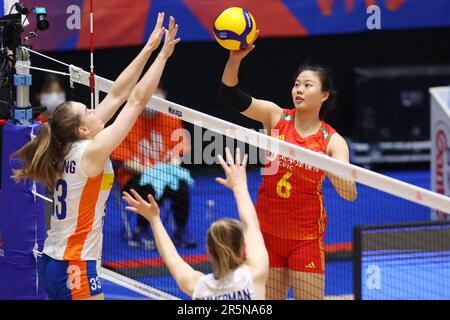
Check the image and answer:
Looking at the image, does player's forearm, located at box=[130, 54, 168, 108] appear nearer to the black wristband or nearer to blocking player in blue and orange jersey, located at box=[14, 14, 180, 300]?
blocking player in blue and orange jersey, located at box=[14, 14, 180, 300]

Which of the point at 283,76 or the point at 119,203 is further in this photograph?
the point at 283,76

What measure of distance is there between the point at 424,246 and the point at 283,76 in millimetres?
5114

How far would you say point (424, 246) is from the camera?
29.7ft

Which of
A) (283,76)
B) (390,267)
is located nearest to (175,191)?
(390,267)

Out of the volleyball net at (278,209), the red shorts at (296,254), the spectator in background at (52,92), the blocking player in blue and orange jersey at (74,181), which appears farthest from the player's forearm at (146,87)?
the spectator in background at (52,92)

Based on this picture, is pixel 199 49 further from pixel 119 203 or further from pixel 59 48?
pixel 119 203

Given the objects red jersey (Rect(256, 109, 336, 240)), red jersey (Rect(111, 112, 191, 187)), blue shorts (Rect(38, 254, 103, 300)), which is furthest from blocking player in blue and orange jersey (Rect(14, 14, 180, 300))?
red jersey (Rect(111, 112, 191, 187))

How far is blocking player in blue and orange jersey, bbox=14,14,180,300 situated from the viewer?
566 centimetres

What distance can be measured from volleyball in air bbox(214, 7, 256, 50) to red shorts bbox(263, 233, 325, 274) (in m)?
1.35

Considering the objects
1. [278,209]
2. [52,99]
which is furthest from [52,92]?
[278,209]

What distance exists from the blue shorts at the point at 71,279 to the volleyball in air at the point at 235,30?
1.87m

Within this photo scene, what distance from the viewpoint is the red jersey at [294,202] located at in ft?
20.8

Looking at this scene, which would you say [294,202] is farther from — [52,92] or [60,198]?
[52,92]

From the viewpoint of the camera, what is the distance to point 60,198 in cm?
576
